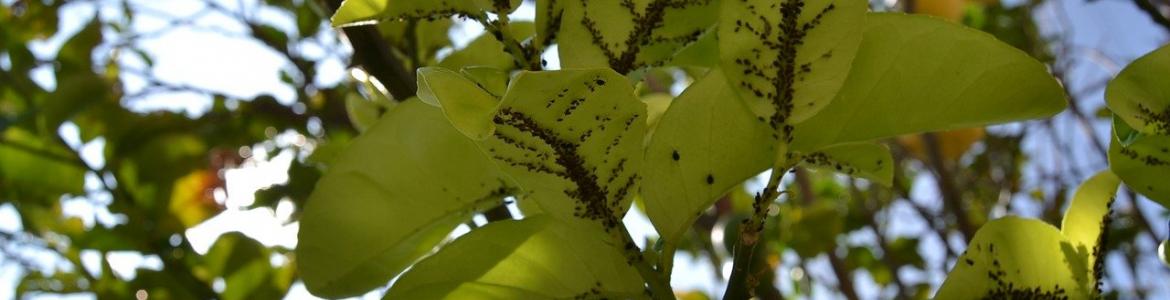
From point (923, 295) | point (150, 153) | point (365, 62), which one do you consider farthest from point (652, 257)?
point (150, 153)

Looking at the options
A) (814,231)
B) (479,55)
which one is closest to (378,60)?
(479,55)

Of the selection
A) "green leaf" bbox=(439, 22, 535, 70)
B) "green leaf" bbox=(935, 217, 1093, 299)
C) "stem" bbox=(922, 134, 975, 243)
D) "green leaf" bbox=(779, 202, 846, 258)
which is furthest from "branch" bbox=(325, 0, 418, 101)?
"stem" bbox=(922, 134, 975, 243)

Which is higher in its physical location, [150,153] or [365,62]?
[150,153]

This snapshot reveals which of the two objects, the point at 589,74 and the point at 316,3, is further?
the point at 316,3

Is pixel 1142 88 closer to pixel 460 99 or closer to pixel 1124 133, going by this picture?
pixel 1124 133

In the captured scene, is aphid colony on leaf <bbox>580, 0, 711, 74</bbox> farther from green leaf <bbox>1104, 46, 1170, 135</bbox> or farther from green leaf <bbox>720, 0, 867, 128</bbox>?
green leaf <bbox>1104, 46, 1170, 135</bbox>

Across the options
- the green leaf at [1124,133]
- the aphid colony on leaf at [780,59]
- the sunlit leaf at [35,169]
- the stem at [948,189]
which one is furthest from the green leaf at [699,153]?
the stem at [948,189]

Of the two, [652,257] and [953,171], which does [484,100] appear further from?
[953,171]
